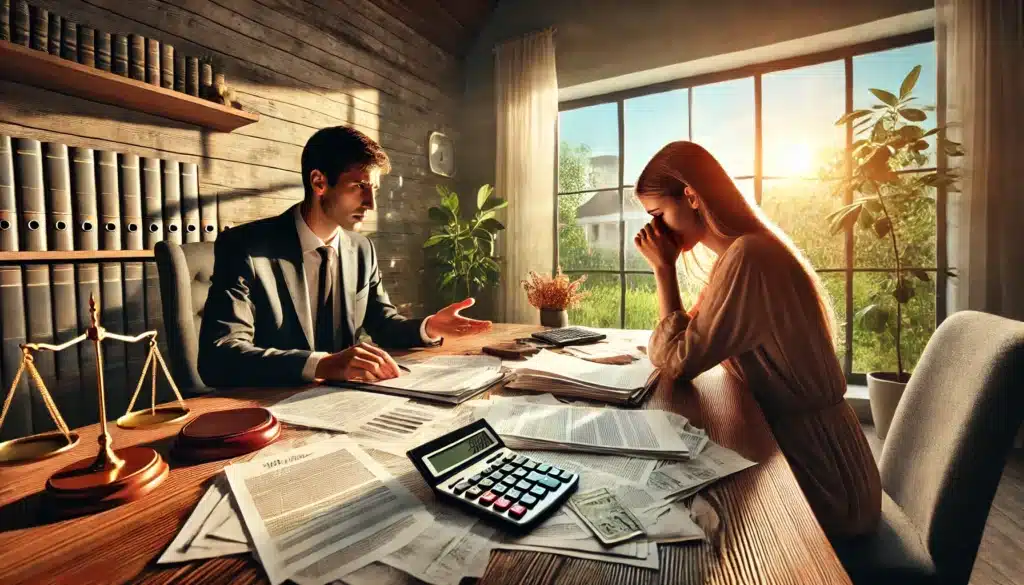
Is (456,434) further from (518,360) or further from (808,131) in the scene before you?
(808,131)

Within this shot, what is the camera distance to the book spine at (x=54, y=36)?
1602mm

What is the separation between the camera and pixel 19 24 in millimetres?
1537

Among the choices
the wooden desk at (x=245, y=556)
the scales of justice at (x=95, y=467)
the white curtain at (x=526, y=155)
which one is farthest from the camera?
the white curtain at (x=526, y=155)

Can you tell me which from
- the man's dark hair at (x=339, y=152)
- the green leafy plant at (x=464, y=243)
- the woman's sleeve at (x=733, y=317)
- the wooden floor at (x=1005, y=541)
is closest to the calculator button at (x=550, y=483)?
the woman's sleeve at (x=733, y=317)

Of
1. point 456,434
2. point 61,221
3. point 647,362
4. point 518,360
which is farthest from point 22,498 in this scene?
point 61,221

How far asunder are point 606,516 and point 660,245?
40.2 inches

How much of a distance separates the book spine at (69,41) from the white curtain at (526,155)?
8.40ft

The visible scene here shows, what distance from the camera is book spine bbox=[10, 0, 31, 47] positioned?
1.53 m

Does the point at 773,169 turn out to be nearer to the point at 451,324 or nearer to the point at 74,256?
the point at 451,324

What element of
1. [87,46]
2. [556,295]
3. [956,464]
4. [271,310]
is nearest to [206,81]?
[87,46]

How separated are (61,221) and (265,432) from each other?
1.56 metres

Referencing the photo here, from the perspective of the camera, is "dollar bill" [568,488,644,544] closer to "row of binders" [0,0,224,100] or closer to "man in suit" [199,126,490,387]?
"man in suit" [199,126,490,387]

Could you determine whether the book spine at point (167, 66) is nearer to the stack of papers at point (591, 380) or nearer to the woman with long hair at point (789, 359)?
the stack of papers at point (591, 380)

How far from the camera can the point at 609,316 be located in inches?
150
